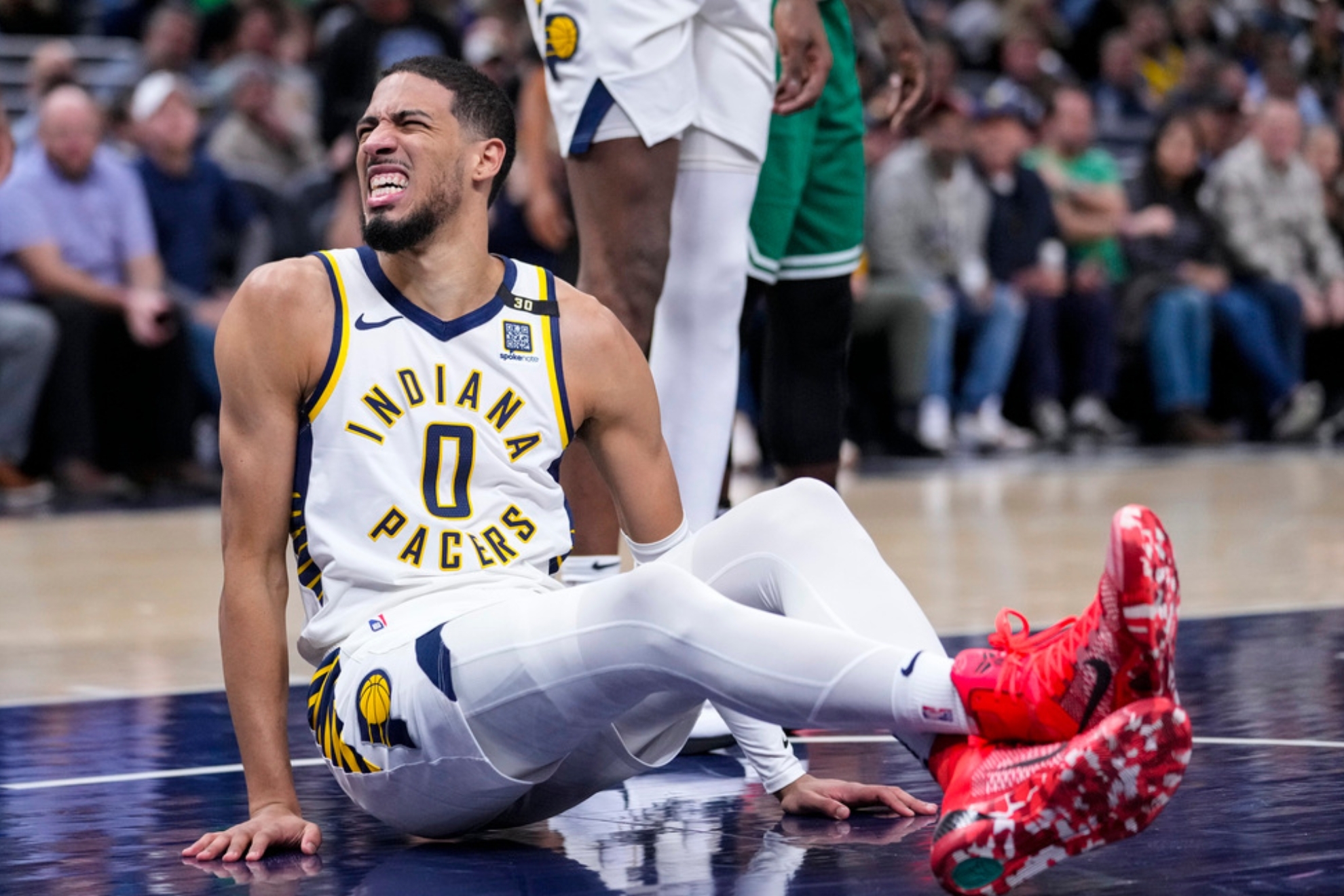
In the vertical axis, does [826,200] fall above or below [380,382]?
above

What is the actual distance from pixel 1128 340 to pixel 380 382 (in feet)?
25.8

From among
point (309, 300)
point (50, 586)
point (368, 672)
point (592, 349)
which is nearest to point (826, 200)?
point (592, 349)

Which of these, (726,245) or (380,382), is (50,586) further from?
(380,382)

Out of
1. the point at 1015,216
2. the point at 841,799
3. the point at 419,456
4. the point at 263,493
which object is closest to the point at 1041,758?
the point at 841,799

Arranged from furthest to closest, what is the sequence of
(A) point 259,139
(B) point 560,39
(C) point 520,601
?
1. (A) point 259,139
2. (B) point 560,39
3. (C) point 520,601

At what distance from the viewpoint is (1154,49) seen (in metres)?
12.8

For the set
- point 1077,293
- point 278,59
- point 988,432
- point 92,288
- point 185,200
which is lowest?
point 988,432

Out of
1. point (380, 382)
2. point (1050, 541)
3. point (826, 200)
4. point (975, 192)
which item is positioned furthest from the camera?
point (975, 192)

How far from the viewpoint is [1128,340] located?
974cm

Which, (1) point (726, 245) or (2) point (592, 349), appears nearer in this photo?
(2) point (592, 349)

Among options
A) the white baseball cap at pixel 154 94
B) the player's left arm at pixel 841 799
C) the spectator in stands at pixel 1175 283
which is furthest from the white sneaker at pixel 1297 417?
the player's left arm at pixel 841 799

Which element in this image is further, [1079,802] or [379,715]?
[379,715]

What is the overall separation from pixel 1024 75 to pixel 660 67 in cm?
831

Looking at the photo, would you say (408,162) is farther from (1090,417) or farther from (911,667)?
(1090,417)
